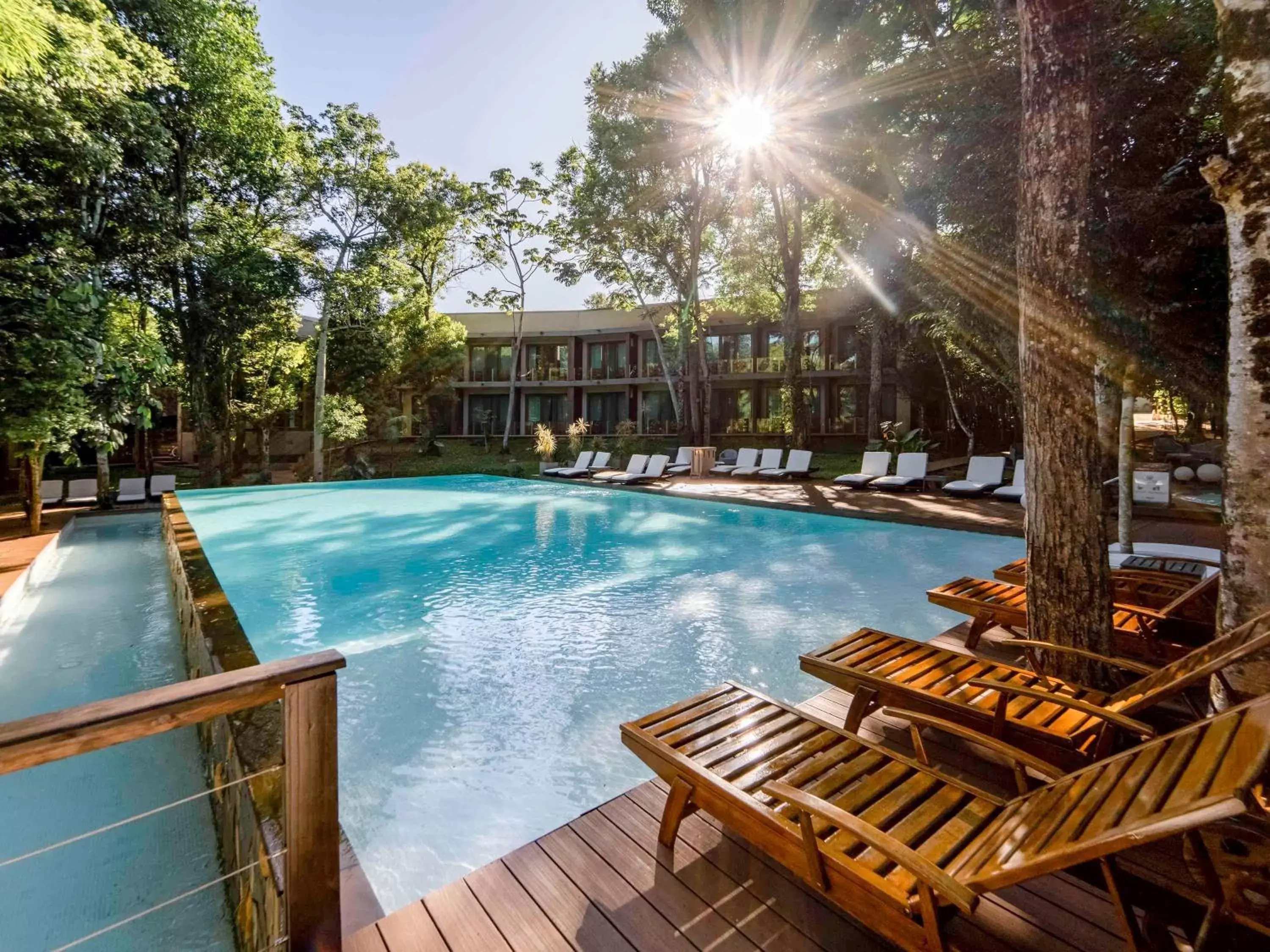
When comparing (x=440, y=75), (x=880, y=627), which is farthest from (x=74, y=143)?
(x=880, y=627)

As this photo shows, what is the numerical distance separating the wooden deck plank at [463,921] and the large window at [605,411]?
26.4 m

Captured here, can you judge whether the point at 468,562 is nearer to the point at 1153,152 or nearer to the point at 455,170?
the point at 1153,152

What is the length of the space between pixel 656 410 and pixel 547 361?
588 centimetres

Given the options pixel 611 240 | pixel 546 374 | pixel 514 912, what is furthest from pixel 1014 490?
pixel 546 374

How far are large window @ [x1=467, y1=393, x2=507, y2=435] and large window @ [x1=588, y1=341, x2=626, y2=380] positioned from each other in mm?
4506

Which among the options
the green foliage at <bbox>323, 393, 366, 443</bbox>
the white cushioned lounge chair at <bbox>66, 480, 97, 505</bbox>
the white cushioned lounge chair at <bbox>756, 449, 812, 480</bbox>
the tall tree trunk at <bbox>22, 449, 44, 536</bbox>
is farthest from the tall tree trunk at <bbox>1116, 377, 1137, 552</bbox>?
the green foliage at <bbox>323, 393, 366, 443</bbox>

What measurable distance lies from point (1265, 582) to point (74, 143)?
13.2 meters

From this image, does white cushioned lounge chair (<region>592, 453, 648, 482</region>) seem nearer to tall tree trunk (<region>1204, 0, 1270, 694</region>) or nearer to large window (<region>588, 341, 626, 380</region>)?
large window (<region>588, 341, 626, 380</region>)

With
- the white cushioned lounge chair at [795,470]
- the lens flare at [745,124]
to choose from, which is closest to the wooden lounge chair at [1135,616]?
the white cushioned lounge chair at [795,470]

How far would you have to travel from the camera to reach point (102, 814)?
141 inches

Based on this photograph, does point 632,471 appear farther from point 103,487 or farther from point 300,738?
point 300,738

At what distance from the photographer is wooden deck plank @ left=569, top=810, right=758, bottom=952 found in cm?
182

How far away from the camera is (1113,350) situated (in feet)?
21.0

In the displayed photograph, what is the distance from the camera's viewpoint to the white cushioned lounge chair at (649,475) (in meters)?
15.8
